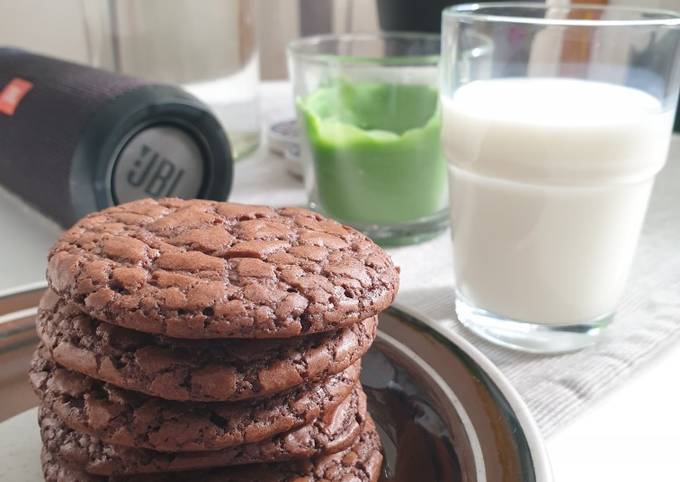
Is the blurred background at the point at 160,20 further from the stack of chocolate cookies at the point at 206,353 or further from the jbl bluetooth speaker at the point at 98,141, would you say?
the stack of chocolate cookies at the point at 206,353

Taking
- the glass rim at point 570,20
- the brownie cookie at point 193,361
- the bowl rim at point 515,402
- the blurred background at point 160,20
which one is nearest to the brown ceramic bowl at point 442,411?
the bowl rim at point 515,402

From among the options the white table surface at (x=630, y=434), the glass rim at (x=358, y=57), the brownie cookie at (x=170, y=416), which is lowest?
the white table surface at (x=630, y=434)

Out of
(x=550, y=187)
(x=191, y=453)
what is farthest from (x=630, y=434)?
(x=191, y=453)

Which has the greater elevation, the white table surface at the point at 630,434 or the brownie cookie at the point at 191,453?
the brownie cookie at the point at 191,453

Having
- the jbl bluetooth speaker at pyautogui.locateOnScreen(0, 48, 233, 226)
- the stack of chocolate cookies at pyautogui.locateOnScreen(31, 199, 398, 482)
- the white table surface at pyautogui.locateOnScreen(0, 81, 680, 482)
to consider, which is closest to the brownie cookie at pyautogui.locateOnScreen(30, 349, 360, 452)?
the stack of chocolate cookies at pyautogui.locateOnScreen(31, 199, 398, 482)

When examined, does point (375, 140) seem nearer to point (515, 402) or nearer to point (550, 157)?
point (550, 157)

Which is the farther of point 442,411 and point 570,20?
point 570,20
